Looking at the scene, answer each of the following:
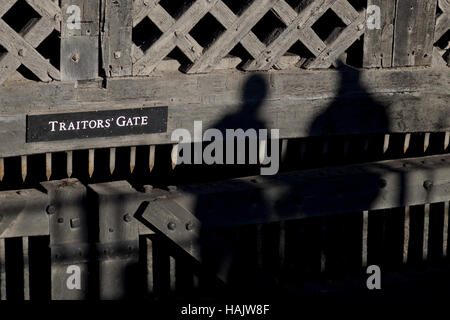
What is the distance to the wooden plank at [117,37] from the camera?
6641 millimetres

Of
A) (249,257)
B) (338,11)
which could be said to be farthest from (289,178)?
(338,11)

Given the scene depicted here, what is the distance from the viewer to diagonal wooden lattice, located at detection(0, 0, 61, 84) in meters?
6.43

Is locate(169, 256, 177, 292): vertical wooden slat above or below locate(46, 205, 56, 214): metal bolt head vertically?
below

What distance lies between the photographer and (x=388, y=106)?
7.55 meters

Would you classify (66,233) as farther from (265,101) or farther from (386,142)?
(386,142)

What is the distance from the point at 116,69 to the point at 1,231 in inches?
46.1

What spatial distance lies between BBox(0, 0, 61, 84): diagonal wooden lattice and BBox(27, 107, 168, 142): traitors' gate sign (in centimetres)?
27

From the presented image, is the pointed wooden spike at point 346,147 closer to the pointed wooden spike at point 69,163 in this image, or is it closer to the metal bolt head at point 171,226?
the metal bolt head at point 171,226

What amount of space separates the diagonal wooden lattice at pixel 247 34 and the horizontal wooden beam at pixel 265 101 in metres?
0.10

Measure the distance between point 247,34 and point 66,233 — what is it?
165 cm

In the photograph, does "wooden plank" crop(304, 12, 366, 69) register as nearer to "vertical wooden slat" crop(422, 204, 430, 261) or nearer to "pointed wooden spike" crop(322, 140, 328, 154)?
"pointed wooden spike" crop(322, 140, 328, 154)

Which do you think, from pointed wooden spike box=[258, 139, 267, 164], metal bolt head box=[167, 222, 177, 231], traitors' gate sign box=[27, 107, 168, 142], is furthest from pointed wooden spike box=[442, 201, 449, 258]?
traitors' gate sign box=[27, 107, 168, 142]

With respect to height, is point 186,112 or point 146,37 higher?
point 146,37
